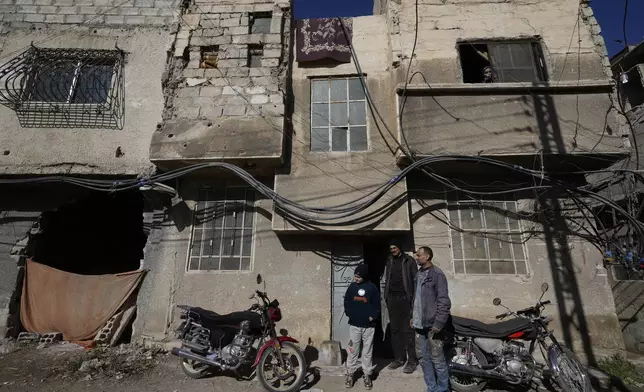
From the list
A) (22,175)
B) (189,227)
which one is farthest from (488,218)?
(22,175)

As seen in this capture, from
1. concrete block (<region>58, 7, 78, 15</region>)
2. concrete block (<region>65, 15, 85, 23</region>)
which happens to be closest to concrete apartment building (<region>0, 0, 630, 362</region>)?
concrete block (<region>65, 15, 85, 23</region>)

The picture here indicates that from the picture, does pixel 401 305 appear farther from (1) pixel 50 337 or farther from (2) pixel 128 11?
(2) pixel 128 11

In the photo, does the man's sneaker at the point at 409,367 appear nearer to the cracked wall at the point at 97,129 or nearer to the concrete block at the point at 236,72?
the cracked wall at the point at 97,129

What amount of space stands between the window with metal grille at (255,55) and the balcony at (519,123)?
9.59 feet

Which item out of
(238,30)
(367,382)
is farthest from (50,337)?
(238,30)

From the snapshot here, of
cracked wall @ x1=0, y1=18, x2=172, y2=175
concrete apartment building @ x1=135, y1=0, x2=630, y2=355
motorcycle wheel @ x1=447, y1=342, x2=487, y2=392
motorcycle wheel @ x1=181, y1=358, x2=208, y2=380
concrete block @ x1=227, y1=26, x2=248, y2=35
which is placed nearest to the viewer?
motorcycle wheel @ x1=447, y1=342, x2=487, y2=392

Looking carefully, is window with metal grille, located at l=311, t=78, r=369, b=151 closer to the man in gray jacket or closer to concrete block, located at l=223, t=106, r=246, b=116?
concrete block, located at l=223, t=106, r=246, b=116

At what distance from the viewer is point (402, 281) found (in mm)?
5285

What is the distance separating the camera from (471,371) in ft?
14.0

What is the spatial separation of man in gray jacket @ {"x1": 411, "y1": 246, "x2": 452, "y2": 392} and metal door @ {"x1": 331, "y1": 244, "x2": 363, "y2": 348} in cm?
197

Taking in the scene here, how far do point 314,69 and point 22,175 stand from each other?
19.8 feet

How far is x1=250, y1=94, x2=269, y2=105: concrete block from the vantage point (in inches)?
251

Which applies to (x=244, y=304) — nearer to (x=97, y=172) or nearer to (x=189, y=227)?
(x=189, y=227)

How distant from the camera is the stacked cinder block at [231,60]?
6395 millimetres
